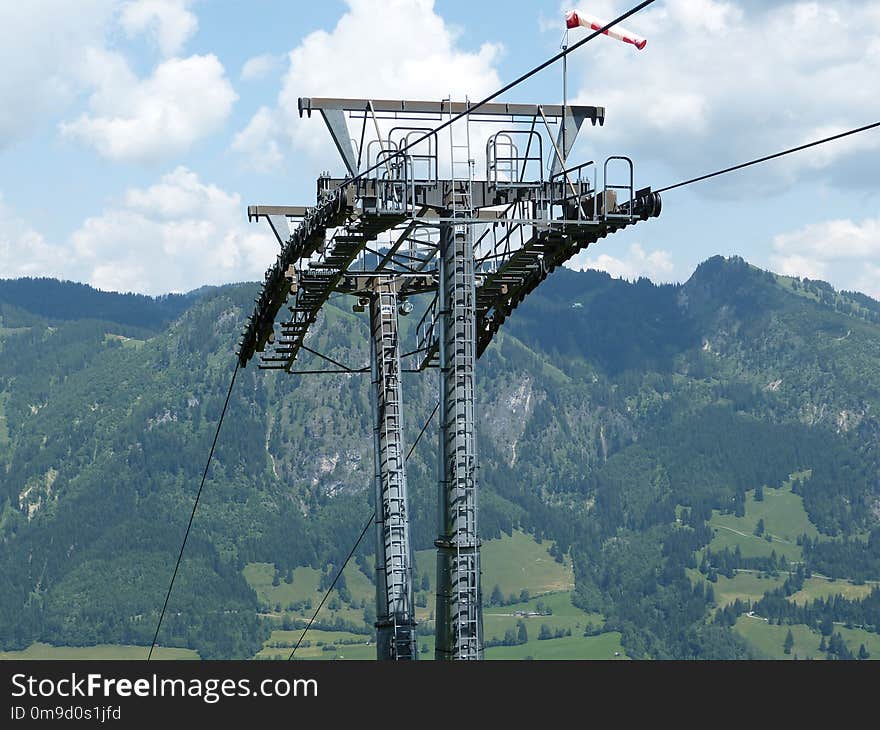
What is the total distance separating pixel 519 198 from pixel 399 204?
356cm

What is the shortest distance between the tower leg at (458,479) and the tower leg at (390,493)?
7067 millimetres

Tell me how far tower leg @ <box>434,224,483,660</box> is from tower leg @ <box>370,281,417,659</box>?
278 inches

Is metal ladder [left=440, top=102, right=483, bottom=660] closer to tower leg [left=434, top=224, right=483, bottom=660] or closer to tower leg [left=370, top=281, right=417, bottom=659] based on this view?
tower leg [left=434, top=224, right=483, bottom=660]

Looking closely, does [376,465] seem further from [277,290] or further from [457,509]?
[457,509]

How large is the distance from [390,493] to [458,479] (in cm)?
1015

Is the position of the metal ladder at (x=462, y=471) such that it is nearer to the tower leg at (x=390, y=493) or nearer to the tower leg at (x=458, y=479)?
the tower leg at (x=458, y=479)

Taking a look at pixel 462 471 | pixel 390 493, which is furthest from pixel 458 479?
pixel 390 493

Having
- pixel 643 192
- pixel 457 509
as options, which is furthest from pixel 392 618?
pixel 643 192

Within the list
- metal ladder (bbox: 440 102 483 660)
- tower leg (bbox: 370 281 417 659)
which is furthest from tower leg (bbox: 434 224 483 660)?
tower leg (bbox: 370 281 417 659)

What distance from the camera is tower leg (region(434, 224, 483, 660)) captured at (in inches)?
1615

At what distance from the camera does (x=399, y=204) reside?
41.8 metres

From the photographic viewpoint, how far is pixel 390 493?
50812mm

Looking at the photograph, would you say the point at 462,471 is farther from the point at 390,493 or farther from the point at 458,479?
the point at 390,493
